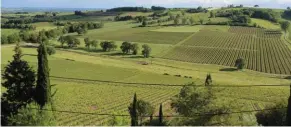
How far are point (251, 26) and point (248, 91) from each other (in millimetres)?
131912

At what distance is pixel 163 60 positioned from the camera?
101375 mm

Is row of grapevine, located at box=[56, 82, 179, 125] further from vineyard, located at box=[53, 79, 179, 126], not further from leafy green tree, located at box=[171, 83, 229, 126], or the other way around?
leafy green tree, located at box=[171, 83, 229, 126]

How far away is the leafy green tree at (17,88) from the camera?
3178cm

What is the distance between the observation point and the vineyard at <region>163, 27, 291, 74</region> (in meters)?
94.7

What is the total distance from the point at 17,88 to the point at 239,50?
9463 cm

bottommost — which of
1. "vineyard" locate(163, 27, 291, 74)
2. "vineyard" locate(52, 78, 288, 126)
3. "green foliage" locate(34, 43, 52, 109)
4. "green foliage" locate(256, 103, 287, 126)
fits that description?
"vineyard" locate(163, 27, 291, 74)

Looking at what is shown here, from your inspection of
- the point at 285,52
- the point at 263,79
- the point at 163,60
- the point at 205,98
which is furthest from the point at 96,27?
the point at 205,98

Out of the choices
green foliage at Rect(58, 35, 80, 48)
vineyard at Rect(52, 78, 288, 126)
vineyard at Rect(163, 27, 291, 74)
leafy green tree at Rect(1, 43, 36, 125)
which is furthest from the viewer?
green foliage at Rect(58, 35, 80, 48)

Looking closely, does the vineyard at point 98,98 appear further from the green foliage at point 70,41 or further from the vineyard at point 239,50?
the green foliage at point 70,41

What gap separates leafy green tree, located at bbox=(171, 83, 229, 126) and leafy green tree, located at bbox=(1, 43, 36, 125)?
15354 mm

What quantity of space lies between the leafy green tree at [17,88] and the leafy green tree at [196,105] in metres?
15.4

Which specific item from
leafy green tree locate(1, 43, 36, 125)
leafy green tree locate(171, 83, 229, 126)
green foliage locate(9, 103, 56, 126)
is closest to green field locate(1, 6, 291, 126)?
leafy green tree locate(171, 83, 229, 126)

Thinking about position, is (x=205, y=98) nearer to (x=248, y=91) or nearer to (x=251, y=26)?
(x=248, y=91)

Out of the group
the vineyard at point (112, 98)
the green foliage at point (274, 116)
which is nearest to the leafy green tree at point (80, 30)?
the vineyard at point (112, 98)
